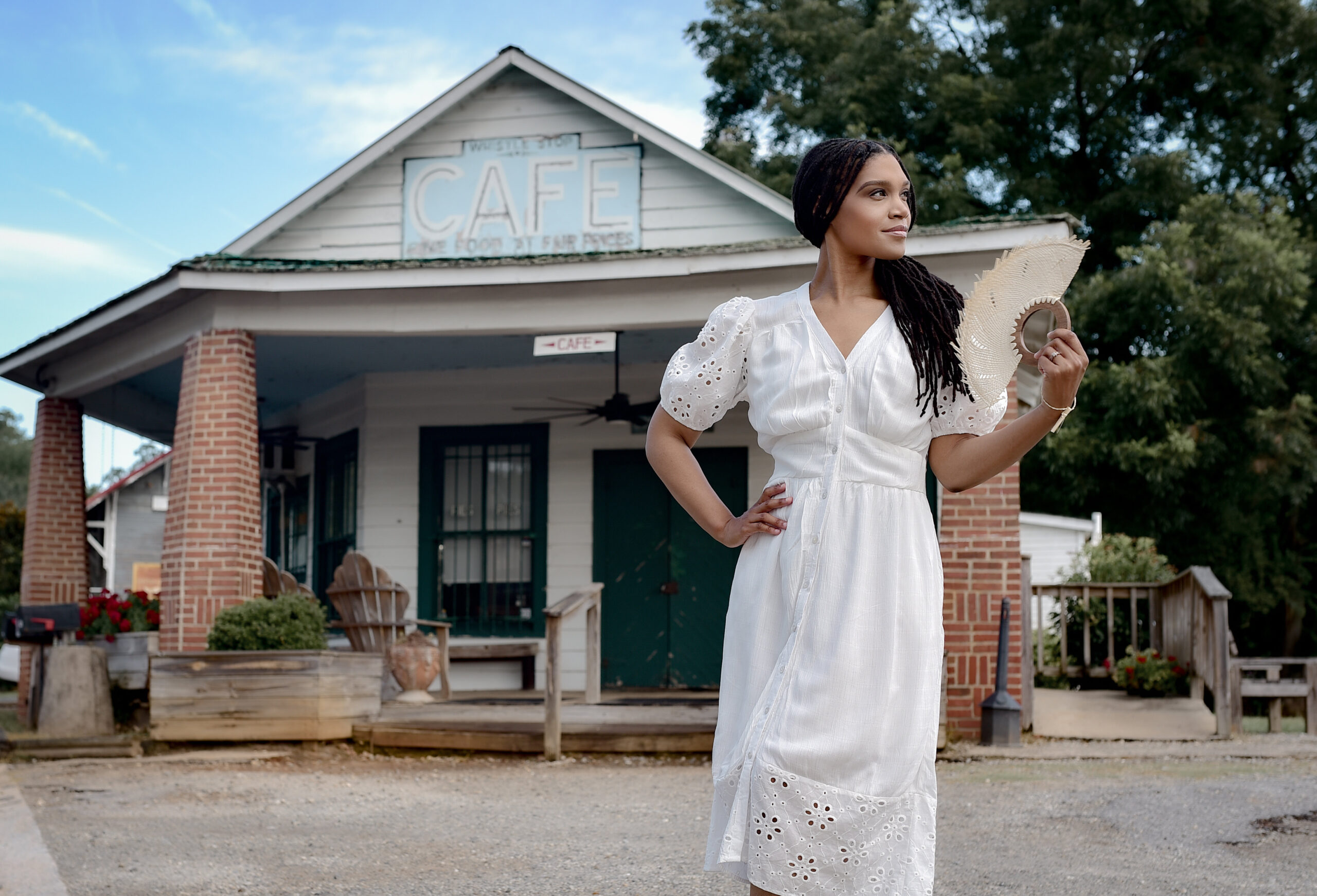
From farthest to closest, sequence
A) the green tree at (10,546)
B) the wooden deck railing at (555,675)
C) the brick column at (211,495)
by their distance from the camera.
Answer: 1. the green tree at (10,546)
2. the brick column at (211,495)
3. the wooden deck railing at (555,675)

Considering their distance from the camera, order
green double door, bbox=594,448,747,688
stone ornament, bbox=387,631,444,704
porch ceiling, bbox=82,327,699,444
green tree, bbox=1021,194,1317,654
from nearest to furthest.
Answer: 1. stone ornament, bbox=387,631,444,704
2. porch ceiling, bbox=82,327,699,444
3. green double door, bbox=594,448,747,688
4. green tree, bbox=1021,194,1317,654

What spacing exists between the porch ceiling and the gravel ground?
3845 millimetres

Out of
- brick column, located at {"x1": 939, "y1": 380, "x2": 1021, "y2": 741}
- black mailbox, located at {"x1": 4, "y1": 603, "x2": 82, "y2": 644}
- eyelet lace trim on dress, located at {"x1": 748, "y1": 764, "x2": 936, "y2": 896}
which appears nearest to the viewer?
eyelet lace trim on dress, located at {"x1": 748, "y1": 764, "x2": 936, "y2": 896}

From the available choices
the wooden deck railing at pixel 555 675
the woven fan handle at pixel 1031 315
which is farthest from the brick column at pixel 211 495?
the woven fan handle at pixel 1031 315

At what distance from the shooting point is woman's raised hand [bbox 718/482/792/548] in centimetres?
244

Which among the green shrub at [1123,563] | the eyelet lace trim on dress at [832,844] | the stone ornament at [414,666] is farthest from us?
the green shrub at [1123,563]

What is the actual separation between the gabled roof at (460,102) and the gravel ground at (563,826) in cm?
482

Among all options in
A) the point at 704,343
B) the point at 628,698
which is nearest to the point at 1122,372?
the point at 628,698

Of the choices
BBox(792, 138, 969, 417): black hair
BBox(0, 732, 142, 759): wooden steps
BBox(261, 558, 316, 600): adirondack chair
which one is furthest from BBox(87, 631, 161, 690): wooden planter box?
BBox(792, 138, 969, 417): black hair

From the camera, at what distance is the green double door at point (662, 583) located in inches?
451

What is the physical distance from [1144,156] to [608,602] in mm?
13210

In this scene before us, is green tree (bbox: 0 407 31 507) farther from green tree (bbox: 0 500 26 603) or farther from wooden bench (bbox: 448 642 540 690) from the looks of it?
wooden bench (bbox: 448 642 540 690)

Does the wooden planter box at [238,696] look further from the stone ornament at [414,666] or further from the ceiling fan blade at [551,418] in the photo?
the ceiling fan blade at [551,418]

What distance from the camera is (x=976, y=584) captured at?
8.46 metres
